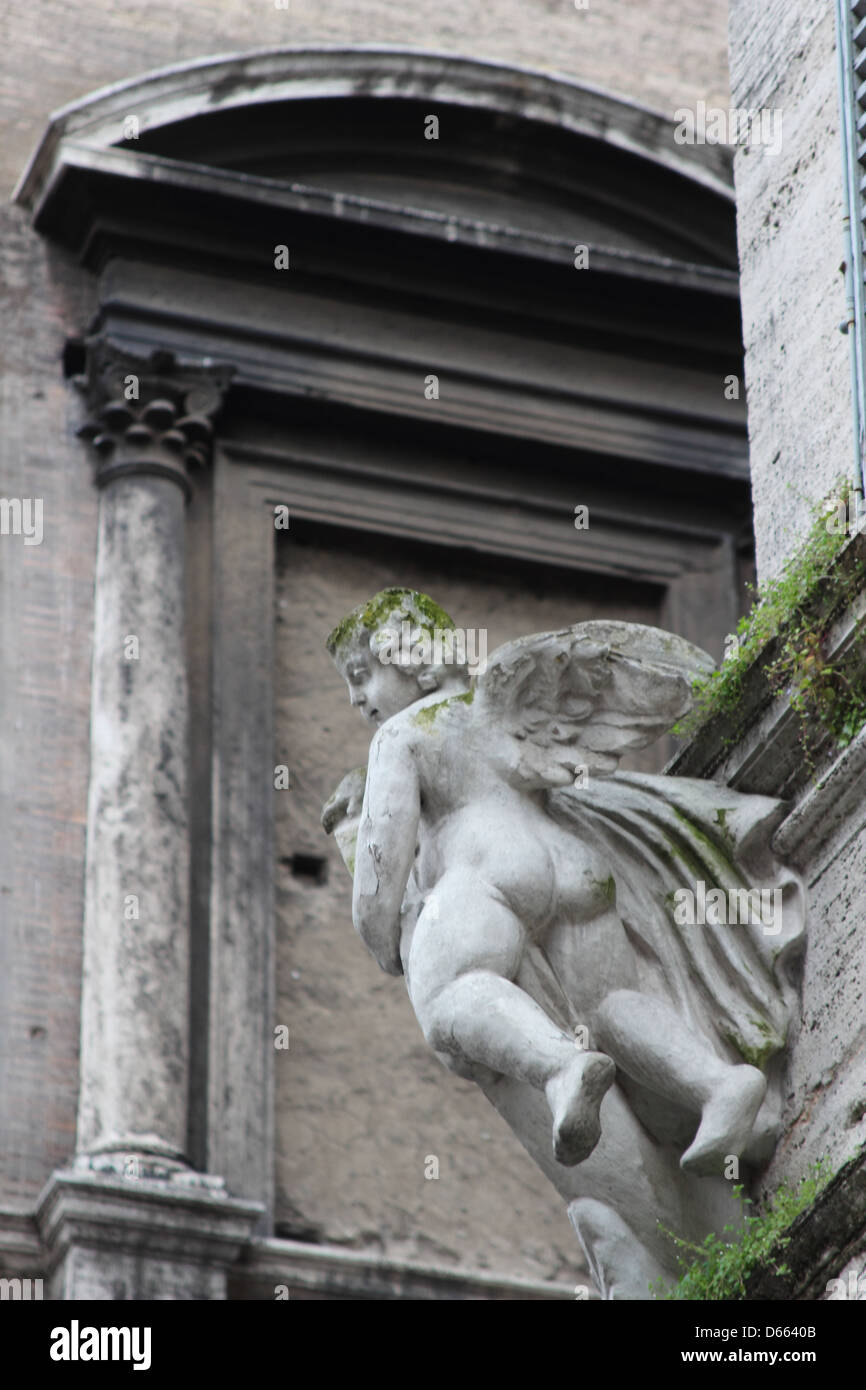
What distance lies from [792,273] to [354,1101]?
18.9 ft

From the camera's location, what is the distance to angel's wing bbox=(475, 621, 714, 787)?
7465mm

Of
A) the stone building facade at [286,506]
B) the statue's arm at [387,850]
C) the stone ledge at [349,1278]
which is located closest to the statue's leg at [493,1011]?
the statue's arm at [387,850]

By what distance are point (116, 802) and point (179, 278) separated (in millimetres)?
2429

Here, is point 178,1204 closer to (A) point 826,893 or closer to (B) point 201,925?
(B) point 201,925

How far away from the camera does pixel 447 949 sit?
23.2ft

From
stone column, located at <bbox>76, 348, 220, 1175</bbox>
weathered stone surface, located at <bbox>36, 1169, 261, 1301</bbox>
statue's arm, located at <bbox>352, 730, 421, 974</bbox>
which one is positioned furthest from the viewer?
stone column, located at <bbox>76, 348, 220, 1175</bbox>

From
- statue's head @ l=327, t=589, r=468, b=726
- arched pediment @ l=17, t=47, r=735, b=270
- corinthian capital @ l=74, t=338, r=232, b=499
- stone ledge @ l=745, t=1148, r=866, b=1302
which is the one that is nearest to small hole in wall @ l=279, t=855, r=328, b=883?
corinthian capital @ l=74, t=338, r=232, b=499

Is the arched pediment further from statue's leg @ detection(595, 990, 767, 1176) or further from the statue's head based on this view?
statue's leg @ detection(595, 990, 767, 1176)

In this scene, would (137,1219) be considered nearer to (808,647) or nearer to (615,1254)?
(615,1254)

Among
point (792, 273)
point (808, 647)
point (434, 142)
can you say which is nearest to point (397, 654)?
point (808, 647)

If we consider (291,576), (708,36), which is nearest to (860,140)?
(291,576)

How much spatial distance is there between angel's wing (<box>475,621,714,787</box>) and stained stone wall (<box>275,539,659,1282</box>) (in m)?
5.65

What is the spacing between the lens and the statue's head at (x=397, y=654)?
7.75 m
